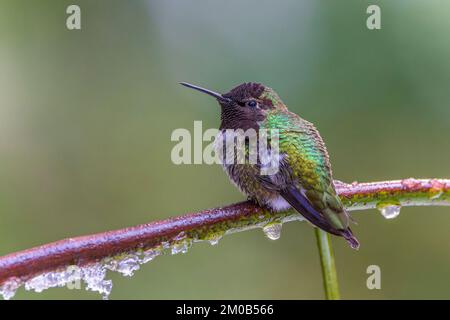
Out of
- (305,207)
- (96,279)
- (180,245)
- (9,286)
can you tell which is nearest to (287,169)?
(305,207)

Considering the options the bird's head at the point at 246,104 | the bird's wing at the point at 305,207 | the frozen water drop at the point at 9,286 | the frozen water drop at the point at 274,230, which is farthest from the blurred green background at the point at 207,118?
the frozen water drop at the point at 9,286

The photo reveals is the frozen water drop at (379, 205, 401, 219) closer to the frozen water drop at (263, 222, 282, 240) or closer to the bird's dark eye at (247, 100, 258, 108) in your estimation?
the frozen water drop at (263, 222, 282, 240)

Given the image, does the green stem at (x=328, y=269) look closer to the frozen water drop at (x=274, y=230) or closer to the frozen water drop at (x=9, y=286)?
the frozen water drop at (x=274, y=230)

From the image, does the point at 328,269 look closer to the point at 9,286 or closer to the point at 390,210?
the point at 390,210
